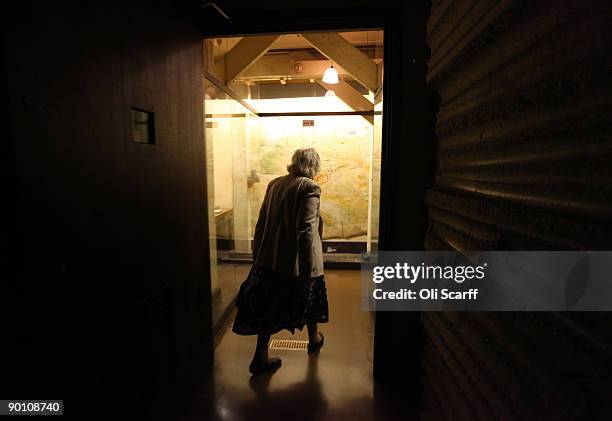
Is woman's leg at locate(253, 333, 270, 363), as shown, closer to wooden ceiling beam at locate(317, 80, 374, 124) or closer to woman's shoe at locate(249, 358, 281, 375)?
woman's shoe at locate(249, 358, 281, 375)

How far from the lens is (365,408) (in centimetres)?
185

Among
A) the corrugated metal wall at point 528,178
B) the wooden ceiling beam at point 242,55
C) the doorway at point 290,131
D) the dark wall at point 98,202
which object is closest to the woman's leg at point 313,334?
the doorway at point 290,131

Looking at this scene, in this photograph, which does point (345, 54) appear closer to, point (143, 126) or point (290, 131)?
point (290, 131)

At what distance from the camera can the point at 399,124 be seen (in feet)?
5.73

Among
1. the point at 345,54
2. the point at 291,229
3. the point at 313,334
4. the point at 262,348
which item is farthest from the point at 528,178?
the point at 345,54

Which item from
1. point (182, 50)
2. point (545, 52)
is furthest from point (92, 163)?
point (545, 52)

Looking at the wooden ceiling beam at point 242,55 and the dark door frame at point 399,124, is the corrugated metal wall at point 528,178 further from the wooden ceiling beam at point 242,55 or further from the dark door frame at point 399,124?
the wooden ceiling beam at point 242,55

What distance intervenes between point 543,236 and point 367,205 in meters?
4.02

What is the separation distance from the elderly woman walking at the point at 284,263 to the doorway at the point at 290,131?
25.1 inches

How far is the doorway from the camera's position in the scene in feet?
9.57

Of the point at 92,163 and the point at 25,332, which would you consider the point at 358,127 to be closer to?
the point at 92,163

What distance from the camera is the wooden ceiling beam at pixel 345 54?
3035 millimetres

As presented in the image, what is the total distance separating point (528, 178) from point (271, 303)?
72.5 inches

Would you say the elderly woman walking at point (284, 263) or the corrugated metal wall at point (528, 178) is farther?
the elderly woman walking at point (284, 263)
